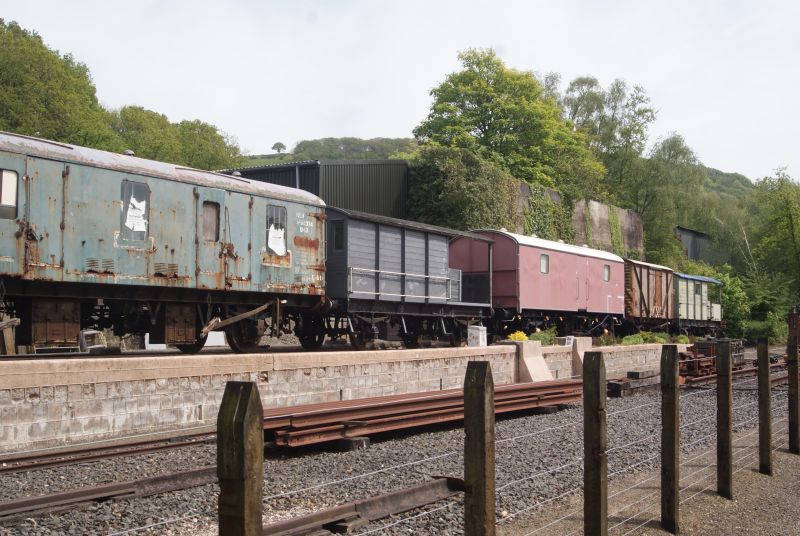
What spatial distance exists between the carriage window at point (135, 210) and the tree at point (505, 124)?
115ft

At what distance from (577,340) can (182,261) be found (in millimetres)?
11532

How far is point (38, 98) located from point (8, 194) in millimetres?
36288

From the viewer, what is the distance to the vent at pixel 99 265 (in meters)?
13.2

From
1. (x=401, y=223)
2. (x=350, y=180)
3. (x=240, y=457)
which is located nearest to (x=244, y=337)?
(x=401, y=223)

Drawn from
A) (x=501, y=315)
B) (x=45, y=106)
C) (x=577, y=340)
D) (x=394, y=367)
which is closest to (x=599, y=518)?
(x=394, y=367)

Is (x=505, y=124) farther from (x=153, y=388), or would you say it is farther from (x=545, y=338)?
(x=153, y=388)

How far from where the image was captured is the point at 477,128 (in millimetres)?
50594

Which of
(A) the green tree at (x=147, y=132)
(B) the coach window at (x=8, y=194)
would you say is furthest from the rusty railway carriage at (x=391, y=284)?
(A) the green tree at (x=147, y=132)

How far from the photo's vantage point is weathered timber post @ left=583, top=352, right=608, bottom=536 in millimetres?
5797

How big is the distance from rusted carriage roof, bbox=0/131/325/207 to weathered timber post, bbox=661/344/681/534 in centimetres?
1020

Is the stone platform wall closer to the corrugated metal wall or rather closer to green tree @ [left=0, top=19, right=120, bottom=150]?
the corrugated metal wall

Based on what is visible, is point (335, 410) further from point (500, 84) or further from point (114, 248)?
point (500, 84)

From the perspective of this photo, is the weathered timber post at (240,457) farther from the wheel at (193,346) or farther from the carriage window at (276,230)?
the carriage window at (276,230)

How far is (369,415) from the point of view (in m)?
11.5
